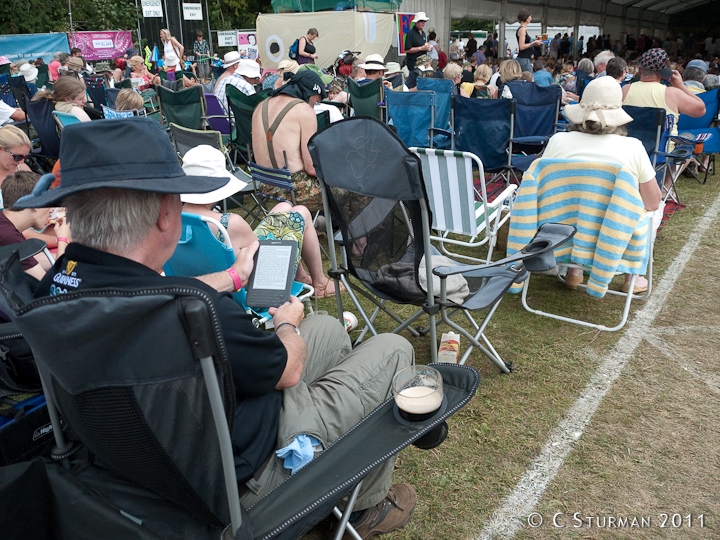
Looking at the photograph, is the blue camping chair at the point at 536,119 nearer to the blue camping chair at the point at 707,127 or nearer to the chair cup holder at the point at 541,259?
the blue camping chair at the point at 707,127

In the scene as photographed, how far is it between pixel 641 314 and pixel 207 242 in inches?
106

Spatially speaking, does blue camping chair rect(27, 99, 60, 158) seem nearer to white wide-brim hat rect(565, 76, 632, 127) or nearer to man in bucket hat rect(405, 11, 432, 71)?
white wide-brim hat rect(565, 76, 632, 127)

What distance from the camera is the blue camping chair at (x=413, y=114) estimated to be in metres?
6.53

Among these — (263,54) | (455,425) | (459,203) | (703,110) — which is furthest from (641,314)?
(263,54)

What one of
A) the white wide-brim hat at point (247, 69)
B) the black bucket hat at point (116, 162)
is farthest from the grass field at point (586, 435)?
the white wide-brim hat at point (247, 69)

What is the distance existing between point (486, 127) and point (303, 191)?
2.31m

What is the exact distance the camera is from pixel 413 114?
6.73m

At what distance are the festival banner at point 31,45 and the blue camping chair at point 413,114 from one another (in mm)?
15863

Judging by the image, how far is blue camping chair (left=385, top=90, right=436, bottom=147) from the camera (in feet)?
21.4

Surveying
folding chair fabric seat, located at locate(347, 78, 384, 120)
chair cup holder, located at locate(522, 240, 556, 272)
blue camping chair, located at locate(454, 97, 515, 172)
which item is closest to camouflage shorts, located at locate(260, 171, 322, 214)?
blue camping chair, located at locate(454, 97, 515, 172)

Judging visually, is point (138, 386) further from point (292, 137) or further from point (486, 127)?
point (486, 127)

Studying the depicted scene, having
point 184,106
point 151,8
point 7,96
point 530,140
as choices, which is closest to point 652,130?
point 530,140

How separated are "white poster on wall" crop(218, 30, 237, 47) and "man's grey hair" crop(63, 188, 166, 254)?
2184 cm

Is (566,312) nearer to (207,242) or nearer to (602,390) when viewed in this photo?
(602,390)
